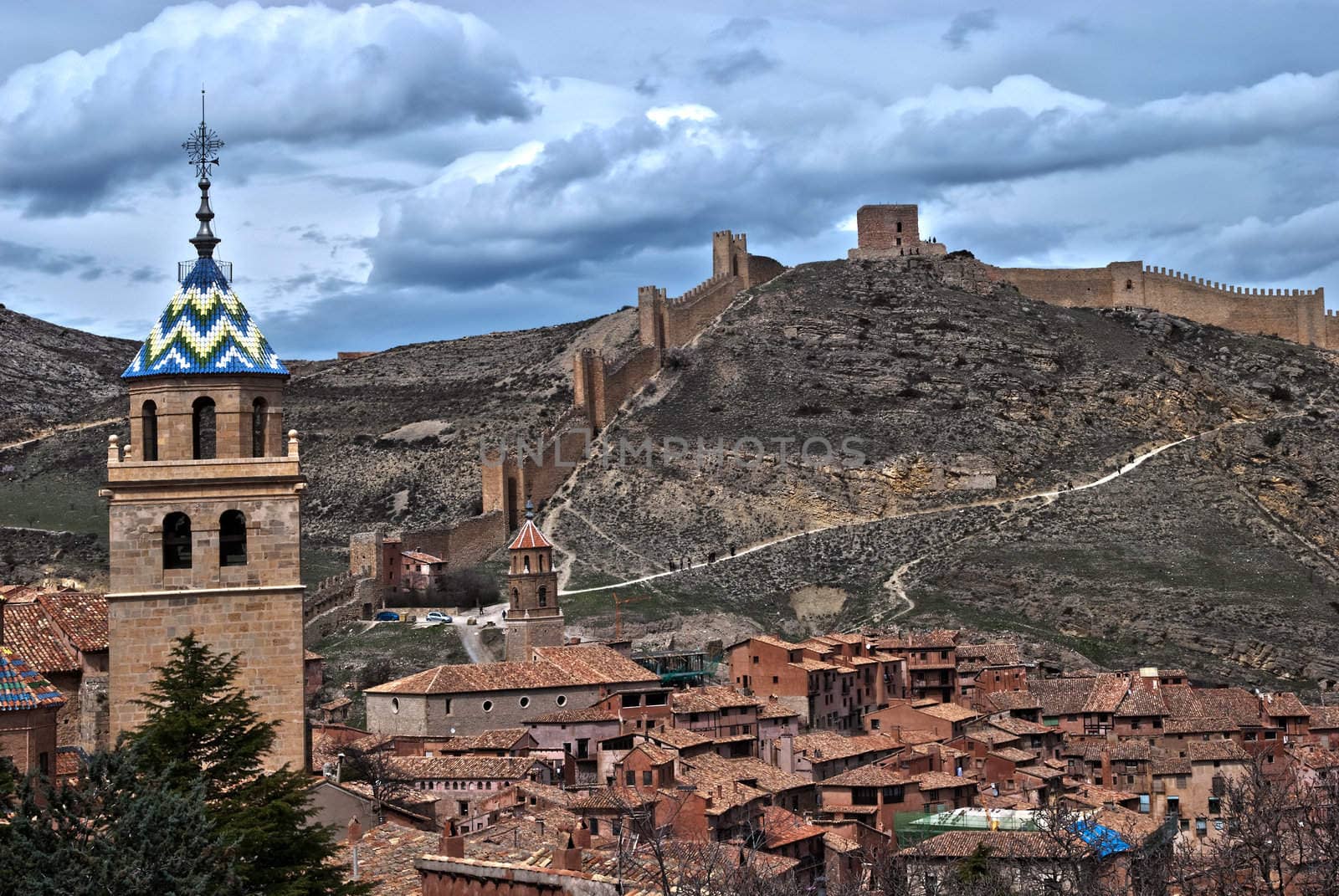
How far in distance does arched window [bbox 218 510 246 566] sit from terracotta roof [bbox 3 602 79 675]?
Answer: 21.2 ft

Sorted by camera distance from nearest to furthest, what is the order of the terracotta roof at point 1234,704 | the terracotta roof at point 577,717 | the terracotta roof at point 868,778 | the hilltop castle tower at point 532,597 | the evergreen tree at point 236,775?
the evergreen tree at point 236,775 → the terracotta roof at point 868,778 → the terracotta roof at point 577,717 → the terracotta roof at point 1234,704 → the hilltop castle tower at point 532,597

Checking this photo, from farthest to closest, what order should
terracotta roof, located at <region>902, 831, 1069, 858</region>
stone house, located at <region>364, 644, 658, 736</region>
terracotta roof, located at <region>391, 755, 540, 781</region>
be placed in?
1. stone house, located at <region>364, 644, 658, 736</region>
2. terracotta roof, located at <region>391, 755, 540, 781</region>
3. terracotta roof, located at <region>902, 831, 1069, 858</region>

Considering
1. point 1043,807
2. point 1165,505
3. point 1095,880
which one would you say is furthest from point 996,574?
point 1095,880

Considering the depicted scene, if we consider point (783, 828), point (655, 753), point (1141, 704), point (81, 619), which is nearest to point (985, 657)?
point (1141, 704)

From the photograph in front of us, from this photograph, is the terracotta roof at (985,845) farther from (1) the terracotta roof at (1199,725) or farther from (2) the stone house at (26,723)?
(1) the terracotta roof at (1199,725)

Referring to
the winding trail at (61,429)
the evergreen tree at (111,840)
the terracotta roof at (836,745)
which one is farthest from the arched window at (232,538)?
the winding trail at (61,429)

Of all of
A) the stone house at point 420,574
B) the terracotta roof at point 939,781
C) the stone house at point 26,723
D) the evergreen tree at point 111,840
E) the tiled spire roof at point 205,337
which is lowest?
the terracotta roof at point 939,781

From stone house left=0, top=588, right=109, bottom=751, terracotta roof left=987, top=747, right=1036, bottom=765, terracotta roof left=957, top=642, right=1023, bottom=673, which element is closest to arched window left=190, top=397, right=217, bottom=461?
stone house left=0, top=588, right=109, bottom=751

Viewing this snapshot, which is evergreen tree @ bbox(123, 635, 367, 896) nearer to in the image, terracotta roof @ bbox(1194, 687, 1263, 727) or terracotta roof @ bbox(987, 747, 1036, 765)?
terracotta roof @ bbox(987, 747, 1036, 765)

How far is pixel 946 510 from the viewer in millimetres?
90375

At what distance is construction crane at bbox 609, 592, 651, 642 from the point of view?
72.3 metres

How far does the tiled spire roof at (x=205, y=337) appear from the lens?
2686 cm

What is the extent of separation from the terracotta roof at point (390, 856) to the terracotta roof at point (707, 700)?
23.0m

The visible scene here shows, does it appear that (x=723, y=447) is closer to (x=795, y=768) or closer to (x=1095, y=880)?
(x=795, y=768)
